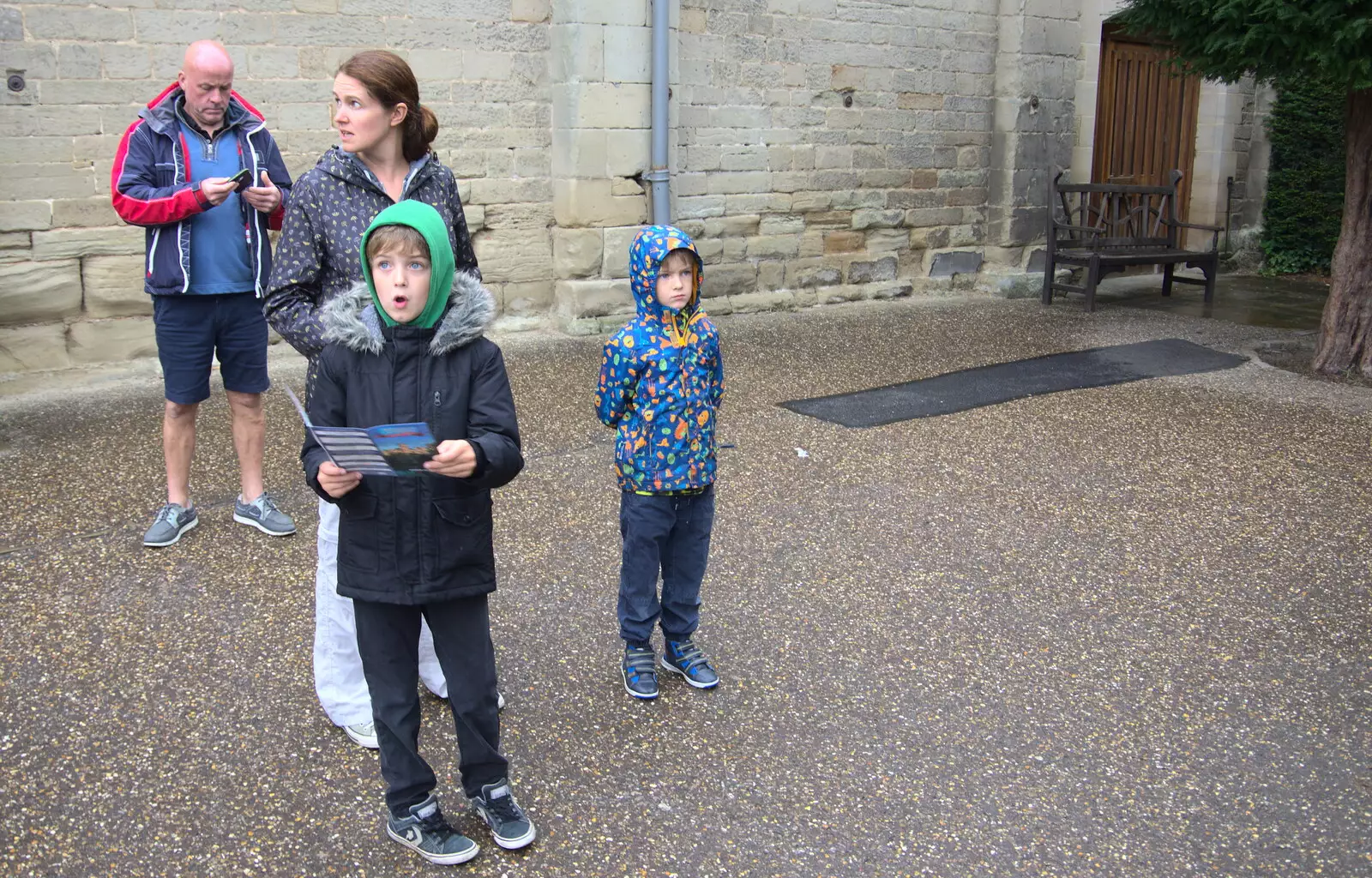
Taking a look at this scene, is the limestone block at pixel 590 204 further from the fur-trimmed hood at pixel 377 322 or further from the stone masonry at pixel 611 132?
the fur-trimmed hood at pixel 377 322

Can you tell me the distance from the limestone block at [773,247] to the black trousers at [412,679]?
720 cm

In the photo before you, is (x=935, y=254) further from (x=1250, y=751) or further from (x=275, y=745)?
(x=275, y=745)

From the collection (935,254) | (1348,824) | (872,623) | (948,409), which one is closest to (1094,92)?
(935,254)

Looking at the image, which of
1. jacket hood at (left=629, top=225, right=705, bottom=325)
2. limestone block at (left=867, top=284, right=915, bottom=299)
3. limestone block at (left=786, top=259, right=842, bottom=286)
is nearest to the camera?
jacket hood at (left=629, top=225, right=705, bottom=325)

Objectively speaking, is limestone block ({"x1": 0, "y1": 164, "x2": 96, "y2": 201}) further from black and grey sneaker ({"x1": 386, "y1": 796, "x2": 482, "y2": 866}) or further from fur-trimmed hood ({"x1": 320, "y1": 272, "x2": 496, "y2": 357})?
black and grey sneaker ({"x1": 386, "y1": 796, "x2": 482, "y2": 866})

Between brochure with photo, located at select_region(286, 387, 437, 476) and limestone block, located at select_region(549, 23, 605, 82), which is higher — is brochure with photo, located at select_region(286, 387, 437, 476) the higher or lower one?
the lower one

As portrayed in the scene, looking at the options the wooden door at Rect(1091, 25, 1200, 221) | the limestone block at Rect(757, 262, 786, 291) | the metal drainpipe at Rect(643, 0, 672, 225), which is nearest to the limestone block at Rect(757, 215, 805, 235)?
the limestone block at Rect(757, 262, 786, 291)

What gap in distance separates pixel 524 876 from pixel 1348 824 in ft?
6.34

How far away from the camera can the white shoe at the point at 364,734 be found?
296cm

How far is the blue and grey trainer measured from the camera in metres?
3.32

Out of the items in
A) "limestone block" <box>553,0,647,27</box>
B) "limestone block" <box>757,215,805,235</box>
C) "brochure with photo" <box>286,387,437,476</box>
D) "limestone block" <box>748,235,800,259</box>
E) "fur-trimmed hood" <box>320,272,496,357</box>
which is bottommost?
"brochure with photo" <box>286,387,437,476</box>

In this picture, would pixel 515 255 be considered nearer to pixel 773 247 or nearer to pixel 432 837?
pixel 773 247

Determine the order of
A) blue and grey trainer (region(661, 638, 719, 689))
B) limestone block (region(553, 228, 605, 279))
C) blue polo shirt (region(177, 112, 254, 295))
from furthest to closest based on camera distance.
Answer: limestone block (region(553, 228, 605, 279)) → blue polo shirt (region(177, 112, 254, 295)) → blue and grey trainer (region(661, 638, 719, 689))

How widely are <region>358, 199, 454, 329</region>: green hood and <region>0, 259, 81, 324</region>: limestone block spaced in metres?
5.17
